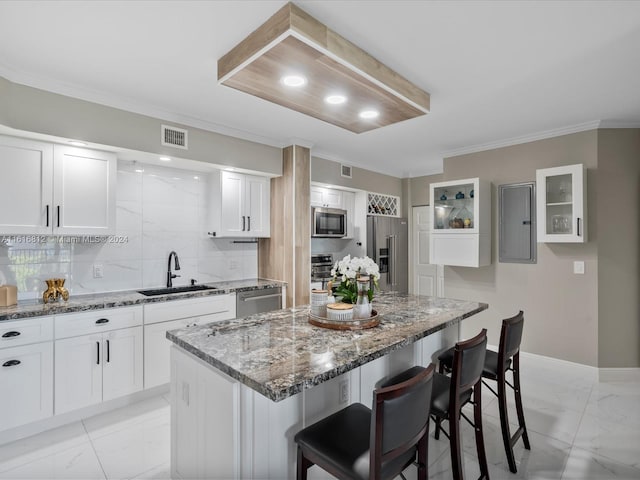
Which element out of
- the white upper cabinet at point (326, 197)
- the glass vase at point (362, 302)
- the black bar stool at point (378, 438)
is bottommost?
the black bar stool at point (378, 438)

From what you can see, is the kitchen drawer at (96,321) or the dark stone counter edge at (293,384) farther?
the kitchen drawer at (96,321)

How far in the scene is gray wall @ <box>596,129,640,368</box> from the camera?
3559 millimetres

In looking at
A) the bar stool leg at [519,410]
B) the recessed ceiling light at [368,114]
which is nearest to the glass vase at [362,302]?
the bar stool leg at [519,410]

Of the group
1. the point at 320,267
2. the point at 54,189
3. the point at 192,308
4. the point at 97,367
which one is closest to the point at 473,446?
the point at 192,308

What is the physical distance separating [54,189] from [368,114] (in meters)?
2.60

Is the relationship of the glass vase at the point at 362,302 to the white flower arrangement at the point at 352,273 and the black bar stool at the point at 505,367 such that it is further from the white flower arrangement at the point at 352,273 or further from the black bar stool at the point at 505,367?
the black bar stool at the point at 505,367

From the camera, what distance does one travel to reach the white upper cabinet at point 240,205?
3.82 meters

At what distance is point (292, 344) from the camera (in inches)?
67.6

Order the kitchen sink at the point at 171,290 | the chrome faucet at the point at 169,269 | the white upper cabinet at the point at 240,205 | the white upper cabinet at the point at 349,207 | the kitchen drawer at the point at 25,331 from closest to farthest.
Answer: the kitchen drawer at the point at 25,331
the kitchen sink at the point at 171,290
the chrome faucet at the point at 169,269
the white upper cabinet at the point at 240,205
the white upper cabinet at the point at 349,207

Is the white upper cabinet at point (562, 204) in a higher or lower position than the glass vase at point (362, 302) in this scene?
higher

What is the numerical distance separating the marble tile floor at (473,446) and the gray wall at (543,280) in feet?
2.57

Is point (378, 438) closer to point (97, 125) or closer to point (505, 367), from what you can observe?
point (505, 367)

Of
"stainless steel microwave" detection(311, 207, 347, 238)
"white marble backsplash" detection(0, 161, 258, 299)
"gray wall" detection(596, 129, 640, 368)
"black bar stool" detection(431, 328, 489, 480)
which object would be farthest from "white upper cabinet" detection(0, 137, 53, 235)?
"gray wall" detection(596, 129, 640, 368)

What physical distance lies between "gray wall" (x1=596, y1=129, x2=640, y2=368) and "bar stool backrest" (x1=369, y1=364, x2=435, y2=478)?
3.37 metres
